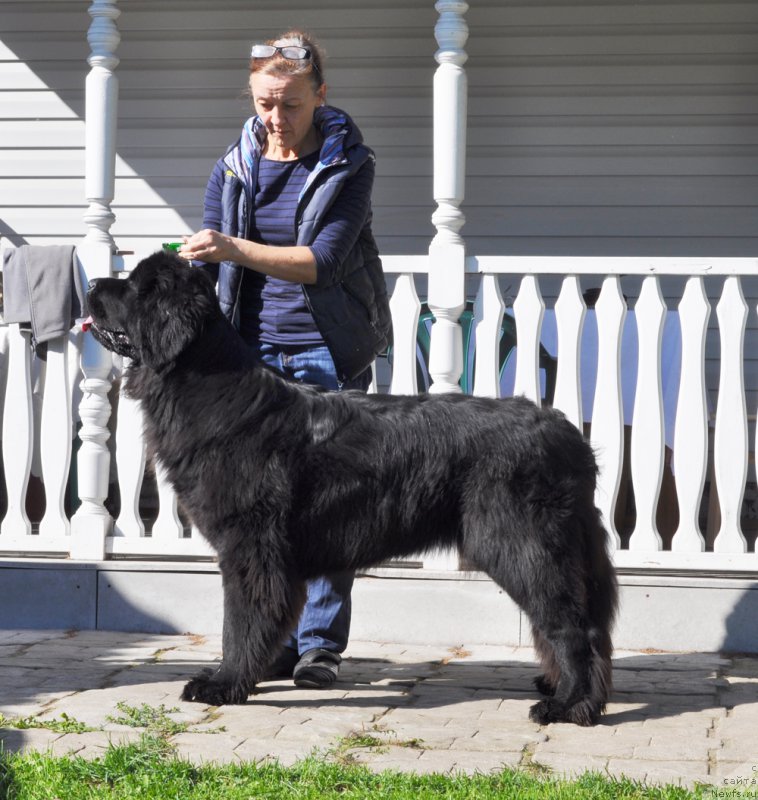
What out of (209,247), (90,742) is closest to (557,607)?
(90,742)

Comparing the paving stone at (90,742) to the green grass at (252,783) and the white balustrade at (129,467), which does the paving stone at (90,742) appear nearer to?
the green grass at (252,783)

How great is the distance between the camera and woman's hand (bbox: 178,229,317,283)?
Answer: 12.0 feet

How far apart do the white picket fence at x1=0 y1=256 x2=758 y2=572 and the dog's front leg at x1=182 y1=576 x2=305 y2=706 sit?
1.38 metres

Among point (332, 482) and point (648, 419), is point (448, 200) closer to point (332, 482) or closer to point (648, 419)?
point (648, 419)

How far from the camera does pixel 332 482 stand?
3838mm

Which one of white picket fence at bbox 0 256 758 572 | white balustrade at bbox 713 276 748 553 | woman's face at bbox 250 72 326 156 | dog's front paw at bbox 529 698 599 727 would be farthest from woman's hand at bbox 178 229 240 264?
white balustrade at bbox 713 276 748 553

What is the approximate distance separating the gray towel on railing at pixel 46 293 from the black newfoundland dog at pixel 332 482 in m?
1.70

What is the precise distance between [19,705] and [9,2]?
5540 mm

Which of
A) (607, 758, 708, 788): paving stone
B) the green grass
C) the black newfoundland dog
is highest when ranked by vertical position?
the black newfoundland dog

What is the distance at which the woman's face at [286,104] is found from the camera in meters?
3.89

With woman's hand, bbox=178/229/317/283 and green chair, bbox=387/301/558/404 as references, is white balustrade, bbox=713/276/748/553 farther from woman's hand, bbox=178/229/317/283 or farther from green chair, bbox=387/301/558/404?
woman's hand, bbox=178/229/317/283

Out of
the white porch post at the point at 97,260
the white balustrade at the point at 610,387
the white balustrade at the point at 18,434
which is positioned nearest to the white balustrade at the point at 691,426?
the white balustrade at the point at 610,387

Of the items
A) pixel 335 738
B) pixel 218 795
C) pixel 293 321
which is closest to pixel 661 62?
pixel 293 321

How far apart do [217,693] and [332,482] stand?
802 mm
